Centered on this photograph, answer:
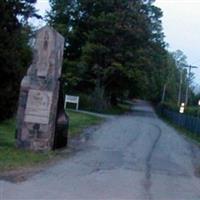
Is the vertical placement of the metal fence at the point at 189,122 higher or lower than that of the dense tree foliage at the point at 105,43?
lower

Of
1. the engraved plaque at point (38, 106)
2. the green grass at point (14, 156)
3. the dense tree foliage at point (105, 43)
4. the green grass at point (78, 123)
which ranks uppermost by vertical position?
the dense tree foliage at point (105, 43)

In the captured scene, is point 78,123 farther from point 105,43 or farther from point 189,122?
point 105,43

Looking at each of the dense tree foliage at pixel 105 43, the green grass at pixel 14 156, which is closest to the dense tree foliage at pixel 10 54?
the green grass at pixel 14 156

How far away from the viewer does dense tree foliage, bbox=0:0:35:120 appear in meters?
24.5

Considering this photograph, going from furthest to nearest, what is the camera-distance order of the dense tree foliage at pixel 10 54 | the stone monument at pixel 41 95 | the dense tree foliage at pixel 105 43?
the dense tree foliage at pixel 105 43
the dense tree foliage at pixel 10 54
the stone monument at pixel 41 95

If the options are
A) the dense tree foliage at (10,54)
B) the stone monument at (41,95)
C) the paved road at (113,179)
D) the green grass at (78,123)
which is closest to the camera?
the paved road at (113,179)

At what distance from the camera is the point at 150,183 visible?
43.1 feet

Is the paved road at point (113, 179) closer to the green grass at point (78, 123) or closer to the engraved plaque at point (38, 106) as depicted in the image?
the engraved plaque at point (38, 106)

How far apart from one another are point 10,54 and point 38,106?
7097 millimetres

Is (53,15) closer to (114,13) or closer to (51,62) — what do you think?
(114,13)

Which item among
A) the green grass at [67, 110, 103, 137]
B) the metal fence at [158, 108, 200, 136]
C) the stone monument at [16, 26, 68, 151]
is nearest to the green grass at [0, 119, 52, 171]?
the stone monument at [16, 26, 68, 151]

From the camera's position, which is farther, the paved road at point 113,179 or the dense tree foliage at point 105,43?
the dense tree foliage at point 105,43

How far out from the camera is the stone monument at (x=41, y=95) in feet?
58.9

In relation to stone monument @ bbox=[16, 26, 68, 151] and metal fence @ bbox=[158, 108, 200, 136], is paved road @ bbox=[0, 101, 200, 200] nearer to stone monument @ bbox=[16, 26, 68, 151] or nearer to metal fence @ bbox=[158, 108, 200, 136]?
stone monument @ bbox=[16, 26, 68, 151]
